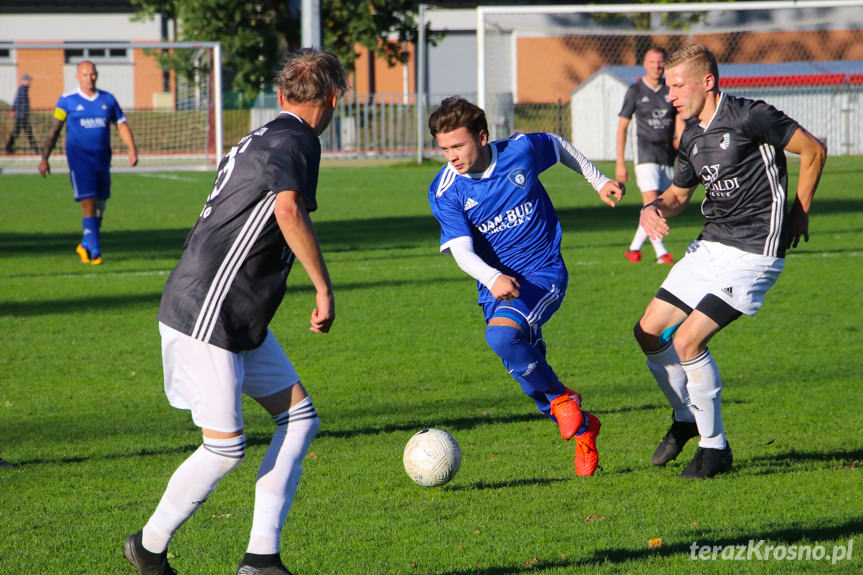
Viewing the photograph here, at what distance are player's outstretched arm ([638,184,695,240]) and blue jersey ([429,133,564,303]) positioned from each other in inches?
22.9

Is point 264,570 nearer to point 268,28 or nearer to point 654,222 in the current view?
point 654,222

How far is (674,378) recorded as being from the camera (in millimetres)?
5332

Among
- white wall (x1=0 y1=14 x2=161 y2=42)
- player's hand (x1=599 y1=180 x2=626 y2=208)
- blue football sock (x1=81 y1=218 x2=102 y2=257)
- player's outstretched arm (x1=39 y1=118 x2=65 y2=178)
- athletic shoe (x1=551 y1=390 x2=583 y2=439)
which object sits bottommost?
athletic shoe (x1=551 y1=390 x2=583 y2=439)

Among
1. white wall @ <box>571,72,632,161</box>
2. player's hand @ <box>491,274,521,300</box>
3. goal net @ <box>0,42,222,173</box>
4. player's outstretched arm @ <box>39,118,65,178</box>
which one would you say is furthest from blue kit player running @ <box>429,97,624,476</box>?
white wall @ <box>571,72,632,161</box>

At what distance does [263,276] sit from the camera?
3697mm

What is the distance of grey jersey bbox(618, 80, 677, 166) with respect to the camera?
1157 centimetres

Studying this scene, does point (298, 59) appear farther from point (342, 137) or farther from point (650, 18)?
point (342, 137)

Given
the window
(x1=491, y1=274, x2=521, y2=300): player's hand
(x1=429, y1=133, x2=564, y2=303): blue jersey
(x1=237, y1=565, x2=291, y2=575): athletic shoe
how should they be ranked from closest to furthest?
(x1=237, y1=565, x2=291, y2=575): athletic shoe → (x1=491, y1=274, x2=521, y2=300): player's hand → (x1=429, y1=133, x2=564, y2=303): blue jersey → the window

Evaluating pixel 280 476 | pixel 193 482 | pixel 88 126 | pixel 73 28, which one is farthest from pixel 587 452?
pixel 73 28

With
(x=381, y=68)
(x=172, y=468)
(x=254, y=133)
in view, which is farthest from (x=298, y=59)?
(x=381, y=68)

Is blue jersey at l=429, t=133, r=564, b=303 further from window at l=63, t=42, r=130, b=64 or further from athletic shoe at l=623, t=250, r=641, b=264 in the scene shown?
window at l=63, t=42, r=130, b=64

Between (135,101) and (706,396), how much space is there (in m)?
24.3

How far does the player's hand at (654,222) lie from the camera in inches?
197

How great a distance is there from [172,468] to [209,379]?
1.90 meters
